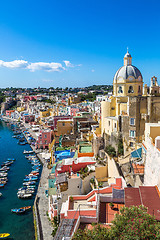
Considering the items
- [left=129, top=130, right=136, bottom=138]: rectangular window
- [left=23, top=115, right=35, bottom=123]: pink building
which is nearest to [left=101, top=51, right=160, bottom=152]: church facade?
[left=129, top=130, right=136, bottom=138]: rectangular window

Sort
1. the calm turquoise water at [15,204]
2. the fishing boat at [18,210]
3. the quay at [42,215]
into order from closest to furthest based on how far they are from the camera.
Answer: the quay at [42,215]
the calm turquoise water at [15,204]
the fishing boat at [18,210]

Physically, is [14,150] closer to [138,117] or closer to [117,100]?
[117,100]

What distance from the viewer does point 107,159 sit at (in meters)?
20.0

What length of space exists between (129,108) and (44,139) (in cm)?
2843

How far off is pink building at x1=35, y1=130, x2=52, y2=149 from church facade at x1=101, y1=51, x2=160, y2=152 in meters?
21.6

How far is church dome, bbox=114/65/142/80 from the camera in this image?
22266 millimetres

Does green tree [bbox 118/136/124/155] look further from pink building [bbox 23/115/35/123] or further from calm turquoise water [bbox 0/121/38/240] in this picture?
pink building [bbox 23/115/35/123]

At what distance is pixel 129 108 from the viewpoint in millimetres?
18203

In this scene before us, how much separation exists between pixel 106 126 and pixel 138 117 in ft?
17.6

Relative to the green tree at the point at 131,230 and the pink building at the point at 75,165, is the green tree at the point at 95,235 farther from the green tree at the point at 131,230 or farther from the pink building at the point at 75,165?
the pink building at the point at 75,165

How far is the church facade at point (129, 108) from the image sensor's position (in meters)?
17.9

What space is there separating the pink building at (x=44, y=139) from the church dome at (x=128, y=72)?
80.3ft

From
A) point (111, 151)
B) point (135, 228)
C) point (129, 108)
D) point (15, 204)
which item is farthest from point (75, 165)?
point (135, 228)

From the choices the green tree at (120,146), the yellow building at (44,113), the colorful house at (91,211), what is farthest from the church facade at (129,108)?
the yellow building at (44,113)
